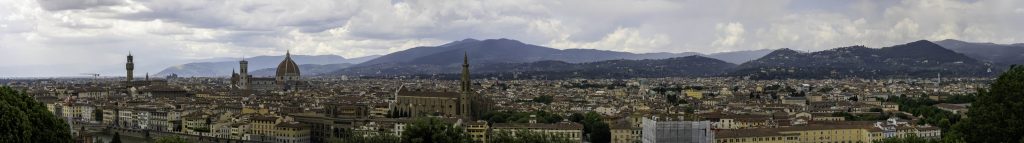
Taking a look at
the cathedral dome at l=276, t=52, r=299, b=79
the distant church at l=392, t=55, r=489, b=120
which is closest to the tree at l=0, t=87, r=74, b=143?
the distant church at l=392, t=55, r=489, b=120

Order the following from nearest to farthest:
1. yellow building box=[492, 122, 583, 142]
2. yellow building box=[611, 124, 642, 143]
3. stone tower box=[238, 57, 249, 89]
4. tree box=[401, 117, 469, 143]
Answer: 1. tree box=[401, 117, 469, 143]
2. yellow building box=[492, 122, 583, 142]
3. yellow building box=[611, 124, 642, 143]
4. stone tower box=[238, 57, 249, 89]

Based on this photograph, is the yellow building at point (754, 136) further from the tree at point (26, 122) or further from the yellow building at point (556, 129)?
the tree at point (26, 122)

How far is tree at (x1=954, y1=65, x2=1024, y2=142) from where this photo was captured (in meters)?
21.1

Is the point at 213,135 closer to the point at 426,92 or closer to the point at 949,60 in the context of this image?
the point at 426,92

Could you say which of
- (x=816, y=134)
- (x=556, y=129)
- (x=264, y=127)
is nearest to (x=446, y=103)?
(x=264, y=127)

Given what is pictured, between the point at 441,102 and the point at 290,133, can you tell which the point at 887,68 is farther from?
the point at 290,133

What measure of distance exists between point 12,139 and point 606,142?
23057 millimetres


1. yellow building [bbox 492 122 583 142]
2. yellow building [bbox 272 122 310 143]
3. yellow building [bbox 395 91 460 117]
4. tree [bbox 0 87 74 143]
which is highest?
tree [bbox 0 87 74 143]

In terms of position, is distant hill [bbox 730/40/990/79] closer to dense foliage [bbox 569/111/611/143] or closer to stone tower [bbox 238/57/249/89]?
stone tower [bbox 238/57/249/89]

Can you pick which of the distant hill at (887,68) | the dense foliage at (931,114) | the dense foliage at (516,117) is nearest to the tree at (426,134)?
the dense foliage at (931,114)

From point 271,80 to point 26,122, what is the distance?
3220 inches

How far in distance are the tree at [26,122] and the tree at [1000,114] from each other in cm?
1588

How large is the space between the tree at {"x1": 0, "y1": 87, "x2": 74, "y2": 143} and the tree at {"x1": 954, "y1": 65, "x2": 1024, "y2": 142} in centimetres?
1588

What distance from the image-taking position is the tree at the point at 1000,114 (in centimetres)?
2111
